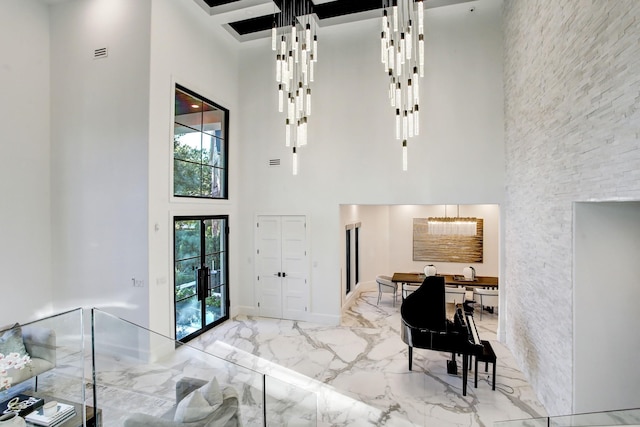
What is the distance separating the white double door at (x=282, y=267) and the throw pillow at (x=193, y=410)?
4.33 m

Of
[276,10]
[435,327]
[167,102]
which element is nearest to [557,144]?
[435,327]

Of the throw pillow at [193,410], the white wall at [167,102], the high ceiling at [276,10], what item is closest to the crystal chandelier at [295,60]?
the high ceiling at [276,10]

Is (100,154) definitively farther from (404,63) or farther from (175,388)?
(404,63)

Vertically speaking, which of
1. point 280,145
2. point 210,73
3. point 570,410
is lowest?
point 570,410

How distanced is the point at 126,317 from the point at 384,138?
5.74 m

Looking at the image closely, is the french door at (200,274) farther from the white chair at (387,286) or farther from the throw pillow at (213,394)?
the white chair at (387,286)

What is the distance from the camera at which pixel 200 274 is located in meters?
6.33

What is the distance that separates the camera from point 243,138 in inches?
295

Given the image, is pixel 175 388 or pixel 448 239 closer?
pixel 175 388

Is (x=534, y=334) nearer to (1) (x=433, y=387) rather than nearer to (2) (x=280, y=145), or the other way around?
(1) (x=433, y=387)

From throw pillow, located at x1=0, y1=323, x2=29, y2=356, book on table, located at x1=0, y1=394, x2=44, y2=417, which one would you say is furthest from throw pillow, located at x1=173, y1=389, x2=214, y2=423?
throw pillow, located at x1=0, y1=323, x2=29, y2=356

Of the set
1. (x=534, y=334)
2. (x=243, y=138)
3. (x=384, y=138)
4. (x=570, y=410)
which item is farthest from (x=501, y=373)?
(x=243, y=138)

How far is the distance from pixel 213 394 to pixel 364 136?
536cm

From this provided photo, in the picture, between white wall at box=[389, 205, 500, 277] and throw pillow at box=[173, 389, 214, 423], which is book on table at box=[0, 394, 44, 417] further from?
white wall at box=[389, 205, 500, 277]
